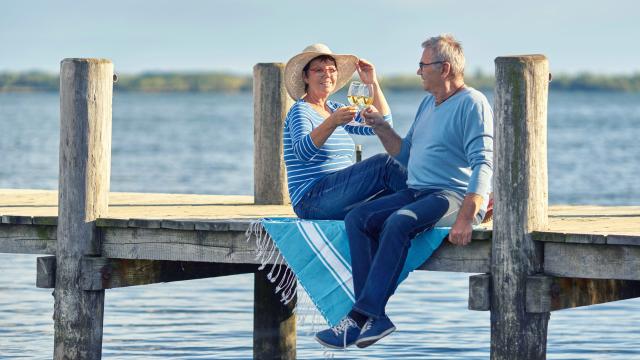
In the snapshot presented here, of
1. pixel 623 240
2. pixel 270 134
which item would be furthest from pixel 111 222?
pixel 623 240

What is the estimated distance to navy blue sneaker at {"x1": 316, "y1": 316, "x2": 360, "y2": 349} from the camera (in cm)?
818

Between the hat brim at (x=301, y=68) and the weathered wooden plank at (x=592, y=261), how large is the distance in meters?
1.81

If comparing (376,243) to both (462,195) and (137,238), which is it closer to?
(462,195)

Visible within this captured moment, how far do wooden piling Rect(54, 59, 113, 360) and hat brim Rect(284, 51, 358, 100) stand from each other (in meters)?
1.07

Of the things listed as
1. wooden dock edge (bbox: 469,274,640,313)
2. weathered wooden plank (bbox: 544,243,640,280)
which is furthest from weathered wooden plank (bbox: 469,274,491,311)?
weathered wooden plank (bbox: 544,243,640,280)

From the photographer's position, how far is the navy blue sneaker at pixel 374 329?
8094mm

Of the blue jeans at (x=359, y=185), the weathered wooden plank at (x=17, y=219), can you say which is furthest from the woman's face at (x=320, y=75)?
the weathered wooden plank at (x=17, y=219)

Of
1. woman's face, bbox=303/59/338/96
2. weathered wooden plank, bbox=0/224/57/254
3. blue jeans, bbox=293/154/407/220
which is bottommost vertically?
weathered wooden plank, bbox=0/224/57/254

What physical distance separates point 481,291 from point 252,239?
1.42 meters

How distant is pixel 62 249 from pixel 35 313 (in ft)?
23.1

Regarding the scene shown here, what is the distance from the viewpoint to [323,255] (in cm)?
855

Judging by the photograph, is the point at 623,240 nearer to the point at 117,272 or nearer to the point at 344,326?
the point at 344,326

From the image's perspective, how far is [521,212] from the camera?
8141 millimetres

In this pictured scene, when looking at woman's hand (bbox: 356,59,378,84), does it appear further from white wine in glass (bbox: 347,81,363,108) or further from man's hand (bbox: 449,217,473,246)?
man's hand (bbox: 449,217,473,246)
